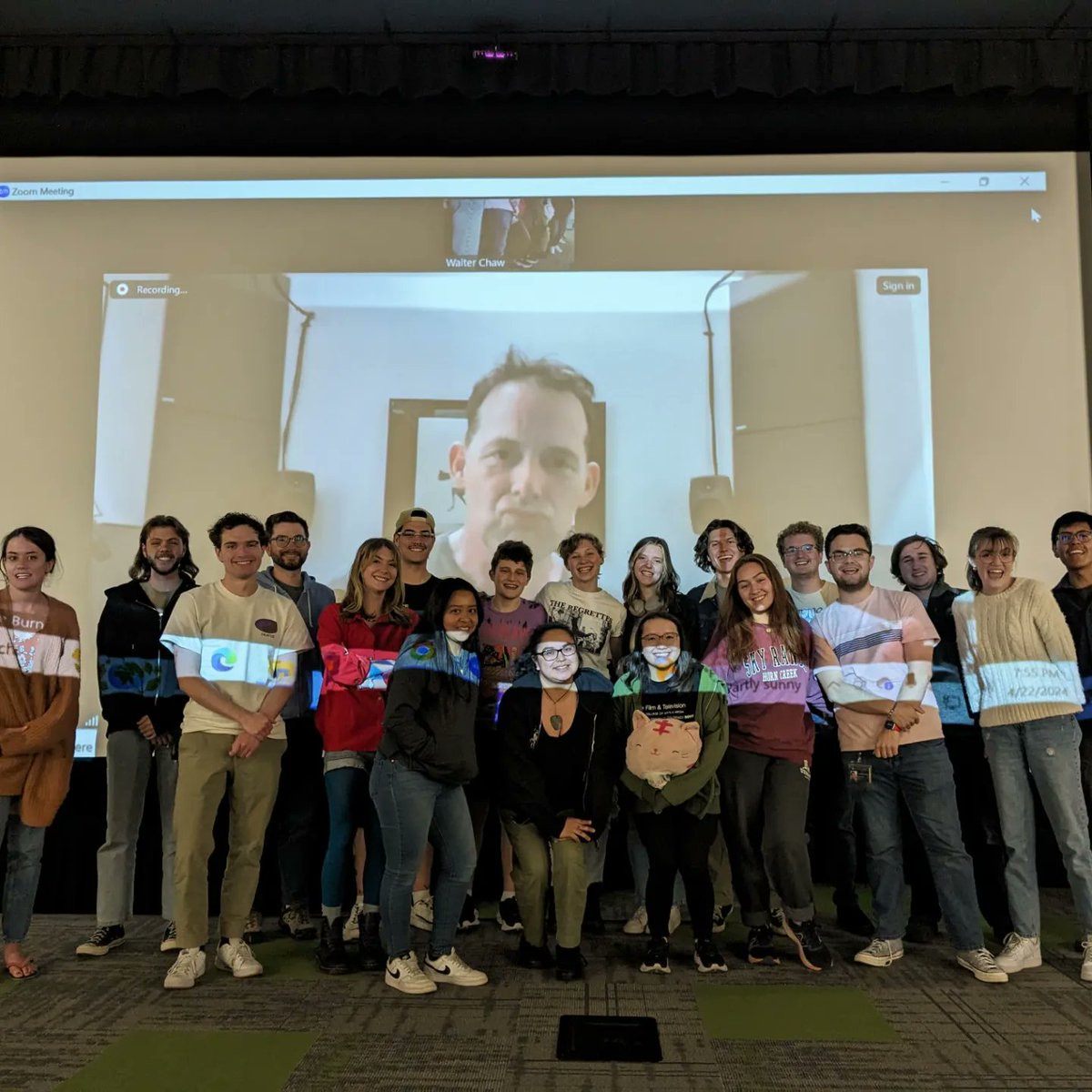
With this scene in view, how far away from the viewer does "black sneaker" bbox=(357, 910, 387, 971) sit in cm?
274

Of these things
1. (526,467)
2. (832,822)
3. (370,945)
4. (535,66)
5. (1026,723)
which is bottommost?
(370,945)

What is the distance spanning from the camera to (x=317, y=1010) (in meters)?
2.41

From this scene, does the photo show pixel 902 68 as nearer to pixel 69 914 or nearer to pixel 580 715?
Answer: pixel 580 715

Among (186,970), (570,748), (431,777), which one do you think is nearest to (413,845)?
(431,777)

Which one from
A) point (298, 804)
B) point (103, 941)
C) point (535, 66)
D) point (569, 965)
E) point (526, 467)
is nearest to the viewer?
point (569, 965)

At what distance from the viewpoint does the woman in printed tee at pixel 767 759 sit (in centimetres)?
277

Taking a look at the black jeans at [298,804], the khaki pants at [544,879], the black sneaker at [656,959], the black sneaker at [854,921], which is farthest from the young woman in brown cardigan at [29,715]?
the black sneaker at [854,921]

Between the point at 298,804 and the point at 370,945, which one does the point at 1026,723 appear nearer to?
the point at 370,945

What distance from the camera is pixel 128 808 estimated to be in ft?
10.4

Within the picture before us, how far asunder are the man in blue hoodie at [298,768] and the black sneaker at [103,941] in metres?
0.45

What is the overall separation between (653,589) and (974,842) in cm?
151

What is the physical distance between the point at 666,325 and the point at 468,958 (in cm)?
278

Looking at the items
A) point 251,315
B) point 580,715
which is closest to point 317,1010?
→ point 580,715

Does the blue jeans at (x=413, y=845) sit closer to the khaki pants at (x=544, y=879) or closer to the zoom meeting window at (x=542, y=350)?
the khaki pants at (x=544, y=879)
